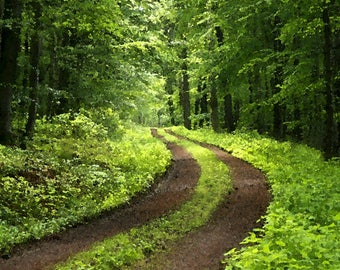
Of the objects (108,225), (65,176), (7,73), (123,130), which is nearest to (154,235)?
(108,225)

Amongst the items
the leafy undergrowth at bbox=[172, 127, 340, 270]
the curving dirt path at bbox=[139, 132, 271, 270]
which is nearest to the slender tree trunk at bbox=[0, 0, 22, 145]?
the curving dirt path at bbox=[139, 132, 271, 270]

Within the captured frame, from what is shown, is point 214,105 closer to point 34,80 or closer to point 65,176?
point 34,80

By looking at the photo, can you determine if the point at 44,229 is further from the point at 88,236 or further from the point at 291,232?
the point at 291,232

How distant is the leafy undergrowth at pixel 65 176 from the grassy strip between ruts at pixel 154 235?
2.41 metres

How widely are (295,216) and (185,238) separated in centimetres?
297

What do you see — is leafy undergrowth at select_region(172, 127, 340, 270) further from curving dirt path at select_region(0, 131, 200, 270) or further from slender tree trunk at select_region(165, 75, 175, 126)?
slender tree trunk at select_region(165, 75, 175, 126)

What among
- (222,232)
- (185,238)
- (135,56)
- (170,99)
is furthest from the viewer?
(170,99)

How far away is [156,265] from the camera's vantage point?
900 cm

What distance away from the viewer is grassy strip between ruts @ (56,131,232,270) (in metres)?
9.09

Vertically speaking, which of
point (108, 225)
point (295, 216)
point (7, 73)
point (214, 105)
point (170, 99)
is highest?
point (170, 99)

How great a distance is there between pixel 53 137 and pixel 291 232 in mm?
16567

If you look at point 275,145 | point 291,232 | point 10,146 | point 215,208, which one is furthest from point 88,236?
point 275,145

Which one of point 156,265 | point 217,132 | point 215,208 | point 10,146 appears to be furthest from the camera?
point 217,132

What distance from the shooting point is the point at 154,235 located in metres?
11.2
